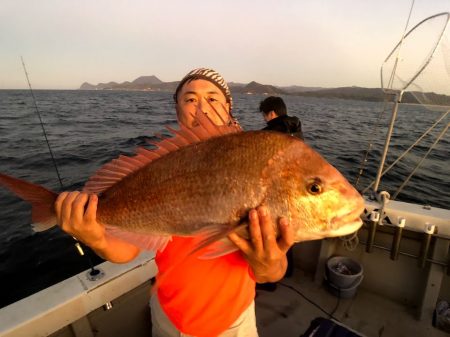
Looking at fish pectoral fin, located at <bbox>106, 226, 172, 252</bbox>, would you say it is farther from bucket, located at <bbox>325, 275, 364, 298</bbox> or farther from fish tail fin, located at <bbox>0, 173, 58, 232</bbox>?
bucket, located at <bbox>325, 275, 364, 298</bbox>

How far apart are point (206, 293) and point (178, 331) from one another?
1.08 feet

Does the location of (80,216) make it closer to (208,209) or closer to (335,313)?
(208,209)

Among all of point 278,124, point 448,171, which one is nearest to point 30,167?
point 278,124

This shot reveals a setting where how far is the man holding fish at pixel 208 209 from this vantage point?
150 cm

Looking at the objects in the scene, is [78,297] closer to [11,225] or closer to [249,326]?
[249,326]

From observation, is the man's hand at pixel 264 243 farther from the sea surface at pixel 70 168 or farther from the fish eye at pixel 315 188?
the sea surface at pixel 70 168

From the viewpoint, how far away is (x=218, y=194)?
154cm

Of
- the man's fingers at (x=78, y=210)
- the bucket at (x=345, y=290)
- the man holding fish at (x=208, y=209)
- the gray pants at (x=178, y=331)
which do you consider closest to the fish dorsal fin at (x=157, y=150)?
the man holding fish at (x=208, y=209)

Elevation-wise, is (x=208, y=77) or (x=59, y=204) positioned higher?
(x=208, y=77)

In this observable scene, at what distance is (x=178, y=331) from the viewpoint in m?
1.93

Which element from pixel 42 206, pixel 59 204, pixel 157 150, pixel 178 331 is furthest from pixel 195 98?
pixel 178 331

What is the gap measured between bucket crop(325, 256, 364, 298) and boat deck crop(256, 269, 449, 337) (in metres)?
0.14

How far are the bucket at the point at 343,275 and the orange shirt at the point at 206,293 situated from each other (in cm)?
252

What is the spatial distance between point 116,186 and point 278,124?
368 centimetres
